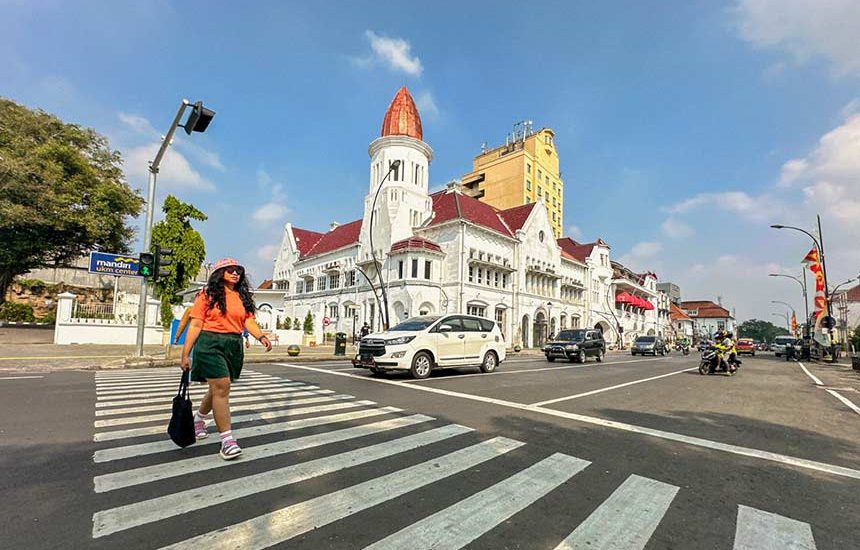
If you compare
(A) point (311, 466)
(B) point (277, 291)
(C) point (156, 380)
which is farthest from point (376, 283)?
(A) point (311, 466)

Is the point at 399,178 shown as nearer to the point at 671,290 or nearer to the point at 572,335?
the point at 572,335

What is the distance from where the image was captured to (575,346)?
68.5 feet

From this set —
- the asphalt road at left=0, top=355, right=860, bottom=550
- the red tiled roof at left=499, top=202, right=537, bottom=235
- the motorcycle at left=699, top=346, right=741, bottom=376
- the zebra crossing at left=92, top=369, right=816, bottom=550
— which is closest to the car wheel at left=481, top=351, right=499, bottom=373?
the asphalt road at left=0, top=355, right=860, bottom=550

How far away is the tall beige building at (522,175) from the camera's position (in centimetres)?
5791

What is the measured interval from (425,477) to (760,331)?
595ft

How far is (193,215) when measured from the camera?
2438cm

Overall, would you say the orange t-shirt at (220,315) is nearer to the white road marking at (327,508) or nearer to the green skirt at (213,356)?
the green skirt at (213,356)

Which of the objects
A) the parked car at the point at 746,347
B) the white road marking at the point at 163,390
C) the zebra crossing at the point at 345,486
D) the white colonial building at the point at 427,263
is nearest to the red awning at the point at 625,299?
the white colonial building at the point at 427,263

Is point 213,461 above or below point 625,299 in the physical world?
below

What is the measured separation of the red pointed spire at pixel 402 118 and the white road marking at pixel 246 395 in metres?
35.2

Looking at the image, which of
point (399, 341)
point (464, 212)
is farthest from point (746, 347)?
point (399, 341)

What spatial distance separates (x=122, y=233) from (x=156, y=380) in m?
26.6

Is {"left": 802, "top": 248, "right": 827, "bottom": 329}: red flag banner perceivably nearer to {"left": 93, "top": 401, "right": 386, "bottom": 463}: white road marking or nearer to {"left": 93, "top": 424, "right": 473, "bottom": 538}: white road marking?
{"left": 93, "top": 401, "right": 386, "bottom": 463}: white road marking

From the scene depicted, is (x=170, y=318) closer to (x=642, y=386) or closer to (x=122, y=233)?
(x=122, y=233)
